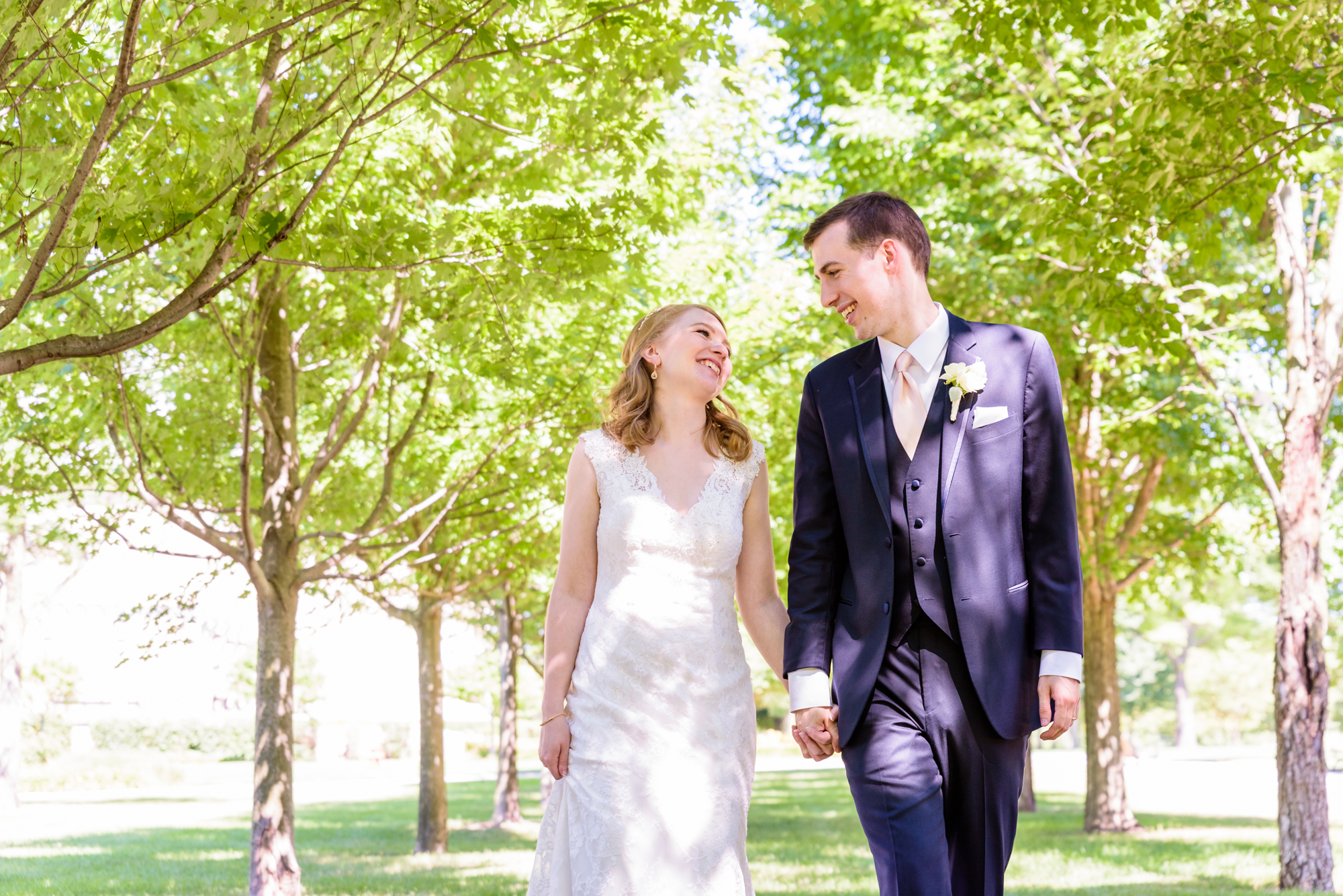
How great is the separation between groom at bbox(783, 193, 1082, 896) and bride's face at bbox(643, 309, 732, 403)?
0.89 m

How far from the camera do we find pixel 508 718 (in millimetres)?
19328

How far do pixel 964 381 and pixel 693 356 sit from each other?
4.22ft

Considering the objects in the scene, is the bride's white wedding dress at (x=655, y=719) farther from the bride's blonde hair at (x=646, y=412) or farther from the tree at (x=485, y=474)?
the tree at (x=485, y=474)

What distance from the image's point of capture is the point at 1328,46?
23.0ft

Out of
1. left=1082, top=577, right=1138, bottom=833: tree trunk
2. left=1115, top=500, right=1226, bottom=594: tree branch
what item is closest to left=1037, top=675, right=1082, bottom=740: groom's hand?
left=1082, top=577, right=1138, bottom=833: tree trunk

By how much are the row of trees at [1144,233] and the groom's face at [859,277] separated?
2771mm

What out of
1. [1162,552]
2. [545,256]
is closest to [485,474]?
[545,256]

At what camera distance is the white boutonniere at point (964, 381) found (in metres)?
3.36

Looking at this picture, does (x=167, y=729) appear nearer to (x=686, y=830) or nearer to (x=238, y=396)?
(x=238, y=396)

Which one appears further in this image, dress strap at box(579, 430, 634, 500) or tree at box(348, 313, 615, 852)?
tree at box(348, 313, 615, 852)

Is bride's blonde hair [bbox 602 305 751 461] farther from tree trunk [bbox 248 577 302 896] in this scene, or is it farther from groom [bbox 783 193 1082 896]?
tree trunk [bbox 248 577 302 896]

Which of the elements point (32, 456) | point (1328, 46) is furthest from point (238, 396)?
point (1328, 46)

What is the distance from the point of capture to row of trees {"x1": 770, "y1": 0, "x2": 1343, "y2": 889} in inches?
284

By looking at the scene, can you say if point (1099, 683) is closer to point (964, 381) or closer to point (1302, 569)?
point (1302, 569)
